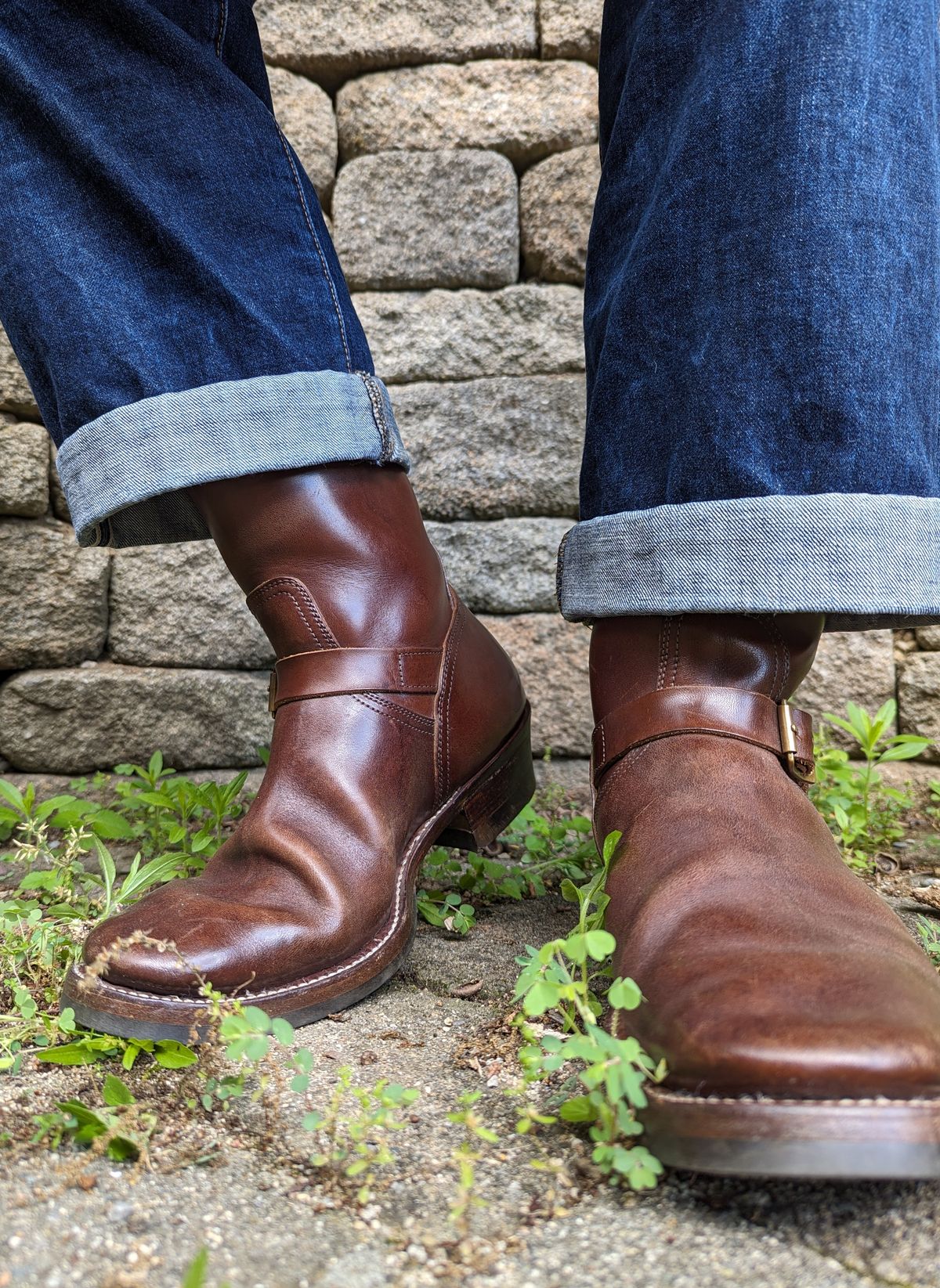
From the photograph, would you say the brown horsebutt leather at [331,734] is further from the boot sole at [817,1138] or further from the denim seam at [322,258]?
the boot sole at [817,1138]

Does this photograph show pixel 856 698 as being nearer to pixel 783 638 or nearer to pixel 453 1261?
pixel 783 638

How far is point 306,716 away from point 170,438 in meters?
0.33

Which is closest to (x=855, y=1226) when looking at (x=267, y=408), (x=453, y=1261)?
(x=453, y=1261)

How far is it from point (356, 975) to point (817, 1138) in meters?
0.48

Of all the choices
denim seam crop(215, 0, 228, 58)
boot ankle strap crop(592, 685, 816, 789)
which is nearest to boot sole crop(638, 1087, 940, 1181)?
boot ankle strap crop(592, 685, 816, 789)

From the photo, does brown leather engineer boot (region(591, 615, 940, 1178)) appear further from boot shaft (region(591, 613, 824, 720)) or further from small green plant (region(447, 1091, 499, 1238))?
small green plant (region(447, 1091, 499, 1238))

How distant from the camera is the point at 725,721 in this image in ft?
2.96

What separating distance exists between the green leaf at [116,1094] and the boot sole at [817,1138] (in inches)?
16.8

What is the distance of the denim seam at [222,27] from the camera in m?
1.10

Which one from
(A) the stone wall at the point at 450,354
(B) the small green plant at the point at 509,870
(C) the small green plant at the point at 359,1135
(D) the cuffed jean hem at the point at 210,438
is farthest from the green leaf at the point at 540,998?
(A) the stone wall at the point at 450,354

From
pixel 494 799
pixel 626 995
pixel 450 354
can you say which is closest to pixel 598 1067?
pixel 626 995

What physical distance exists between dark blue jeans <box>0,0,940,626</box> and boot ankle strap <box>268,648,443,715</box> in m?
0.21

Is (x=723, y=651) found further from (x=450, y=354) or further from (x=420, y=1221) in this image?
(x=450, y=354)

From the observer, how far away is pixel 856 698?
6.40 feet
